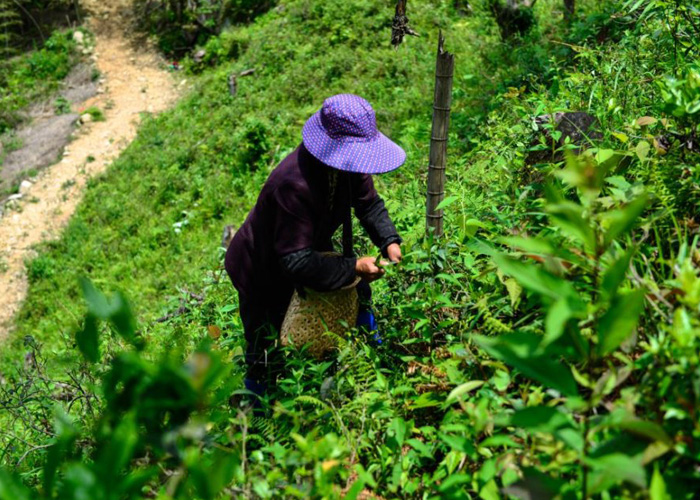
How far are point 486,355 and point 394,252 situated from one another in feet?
2.97

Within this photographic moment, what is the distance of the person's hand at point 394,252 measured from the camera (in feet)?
9.56

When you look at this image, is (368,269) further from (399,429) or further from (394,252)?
(399,429)

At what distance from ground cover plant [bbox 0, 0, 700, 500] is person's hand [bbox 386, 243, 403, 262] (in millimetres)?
72

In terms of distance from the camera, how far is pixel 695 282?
1.62m

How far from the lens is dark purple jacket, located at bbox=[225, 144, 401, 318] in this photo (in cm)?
260

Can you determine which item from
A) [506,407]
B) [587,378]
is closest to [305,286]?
[506,407]

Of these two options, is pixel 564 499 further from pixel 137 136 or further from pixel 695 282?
pixel 137 136

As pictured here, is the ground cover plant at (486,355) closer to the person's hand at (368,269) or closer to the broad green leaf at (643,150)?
the broad green leaf at (643,150)

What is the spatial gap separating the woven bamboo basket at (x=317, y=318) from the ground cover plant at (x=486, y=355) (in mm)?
89

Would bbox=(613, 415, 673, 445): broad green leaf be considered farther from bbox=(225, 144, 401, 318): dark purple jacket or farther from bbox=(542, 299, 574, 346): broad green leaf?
bbox=(225, 144, 401, 318): dark purple jacket

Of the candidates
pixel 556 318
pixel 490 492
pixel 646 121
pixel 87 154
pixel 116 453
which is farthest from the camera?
pixel 87 154

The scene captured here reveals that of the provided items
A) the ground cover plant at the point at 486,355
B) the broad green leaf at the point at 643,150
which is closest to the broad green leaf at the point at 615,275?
the ground cover plant at the point at 486,355

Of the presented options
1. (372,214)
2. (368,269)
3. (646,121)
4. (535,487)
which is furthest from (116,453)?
(646,121)

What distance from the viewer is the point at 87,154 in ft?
36.5
